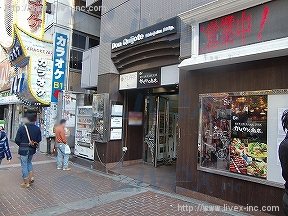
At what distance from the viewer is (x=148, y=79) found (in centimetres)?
738

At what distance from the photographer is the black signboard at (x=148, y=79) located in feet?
23.3

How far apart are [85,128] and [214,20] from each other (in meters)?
6.27

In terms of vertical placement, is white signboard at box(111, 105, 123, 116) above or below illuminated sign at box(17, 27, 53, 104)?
below

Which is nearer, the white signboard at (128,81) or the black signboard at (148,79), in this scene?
the black signboard at (148,79)

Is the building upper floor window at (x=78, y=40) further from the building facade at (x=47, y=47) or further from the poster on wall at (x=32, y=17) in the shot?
the poster on wall at (x=32, y=17)

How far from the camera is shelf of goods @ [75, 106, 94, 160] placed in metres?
8.97

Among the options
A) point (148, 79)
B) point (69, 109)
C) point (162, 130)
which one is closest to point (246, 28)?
point (148, 79)

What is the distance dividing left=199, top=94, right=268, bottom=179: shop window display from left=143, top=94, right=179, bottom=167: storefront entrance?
3.35 m

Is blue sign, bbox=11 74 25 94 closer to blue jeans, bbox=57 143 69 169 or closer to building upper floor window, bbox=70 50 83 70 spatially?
building upper floor window, bbox=70 50 83 70

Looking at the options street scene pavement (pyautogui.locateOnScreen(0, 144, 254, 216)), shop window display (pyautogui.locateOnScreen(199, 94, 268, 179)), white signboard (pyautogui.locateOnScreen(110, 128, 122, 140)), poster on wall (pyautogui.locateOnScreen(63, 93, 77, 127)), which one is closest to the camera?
shop window display (pyautogui.locateOnScreen(199, 94, 268, 179))

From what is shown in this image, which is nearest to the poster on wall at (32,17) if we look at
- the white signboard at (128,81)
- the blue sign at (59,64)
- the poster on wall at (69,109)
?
the blue sign at (59,64)

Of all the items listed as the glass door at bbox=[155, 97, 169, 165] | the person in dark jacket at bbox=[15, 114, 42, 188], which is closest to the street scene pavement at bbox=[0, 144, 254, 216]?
the person in dark jacket at bbox=[15, 114, 42, 188]

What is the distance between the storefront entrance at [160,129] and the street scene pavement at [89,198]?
1922mm

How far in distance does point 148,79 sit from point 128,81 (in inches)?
38.6
